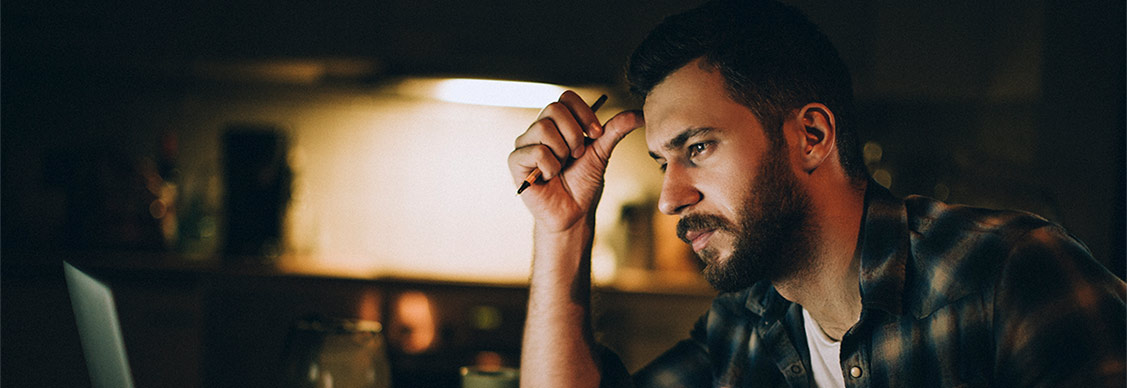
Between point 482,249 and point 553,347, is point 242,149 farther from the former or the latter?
point 553,347

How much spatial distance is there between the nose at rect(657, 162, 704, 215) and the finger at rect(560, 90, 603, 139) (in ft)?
0.36

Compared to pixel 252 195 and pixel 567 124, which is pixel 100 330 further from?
pixel 252 195

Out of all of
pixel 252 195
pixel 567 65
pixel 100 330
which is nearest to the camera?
pixel 100 330

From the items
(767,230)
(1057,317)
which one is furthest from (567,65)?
(1057,317)

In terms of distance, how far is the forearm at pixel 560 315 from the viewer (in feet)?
3.39

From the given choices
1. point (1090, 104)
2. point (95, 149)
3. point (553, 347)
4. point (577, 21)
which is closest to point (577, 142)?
point (553, 347)

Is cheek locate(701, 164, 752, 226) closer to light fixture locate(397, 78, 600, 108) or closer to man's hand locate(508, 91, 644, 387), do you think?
man's hand locate(508, 91, 644, 387)

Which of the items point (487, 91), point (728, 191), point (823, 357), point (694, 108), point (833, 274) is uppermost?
point (487, 91)

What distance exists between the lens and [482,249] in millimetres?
2816

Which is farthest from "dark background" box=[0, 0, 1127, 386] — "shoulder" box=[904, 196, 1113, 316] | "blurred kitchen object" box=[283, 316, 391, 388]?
"blurred kitchen object" box=[283, 316, 391, 388]

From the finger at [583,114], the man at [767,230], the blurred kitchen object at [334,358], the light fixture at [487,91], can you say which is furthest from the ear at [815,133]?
the light fixture at [487,91]

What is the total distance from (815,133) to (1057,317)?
1.23 ft

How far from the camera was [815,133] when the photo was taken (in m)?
1.01

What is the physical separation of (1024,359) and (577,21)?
5.84ft
